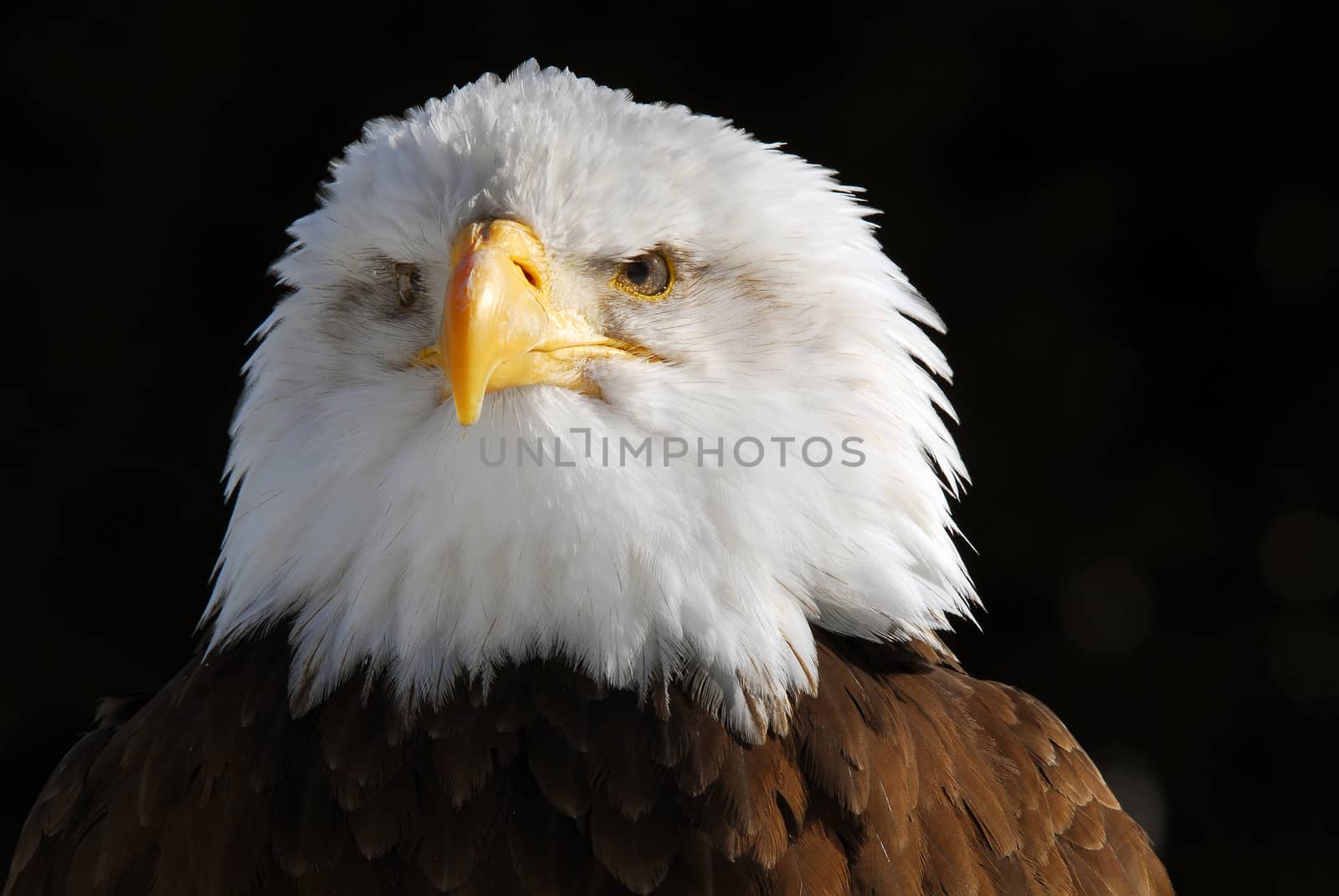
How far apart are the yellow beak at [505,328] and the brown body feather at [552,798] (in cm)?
34

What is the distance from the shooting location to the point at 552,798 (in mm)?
1465

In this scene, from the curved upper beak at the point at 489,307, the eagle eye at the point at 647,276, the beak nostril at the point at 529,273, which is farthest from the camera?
the eagle eye at the point at 647,276

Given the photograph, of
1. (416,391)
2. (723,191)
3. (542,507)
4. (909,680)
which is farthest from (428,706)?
(723,191)

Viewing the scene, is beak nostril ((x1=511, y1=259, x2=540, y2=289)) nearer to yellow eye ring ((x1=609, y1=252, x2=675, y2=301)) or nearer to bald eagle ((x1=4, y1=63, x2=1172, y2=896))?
bald eagle ((x1=4, y1=63, x2=1172, y2=896))

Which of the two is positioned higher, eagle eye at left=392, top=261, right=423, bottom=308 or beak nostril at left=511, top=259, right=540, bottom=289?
beak nostril at left=511, top=259, right=540, bottom=289

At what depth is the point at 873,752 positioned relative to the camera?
1548mm

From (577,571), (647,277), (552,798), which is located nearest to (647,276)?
(647,277)

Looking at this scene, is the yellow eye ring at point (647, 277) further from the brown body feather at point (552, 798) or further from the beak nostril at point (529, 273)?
the brown body feather at point (552, 798)

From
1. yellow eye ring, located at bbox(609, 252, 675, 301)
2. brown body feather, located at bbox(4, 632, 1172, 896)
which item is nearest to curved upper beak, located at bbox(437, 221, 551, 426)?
yellow eye ring, located at bbox(609, 252, 675, 301)

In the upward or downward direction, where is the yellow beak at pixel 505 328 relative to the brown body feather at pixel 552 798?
upward

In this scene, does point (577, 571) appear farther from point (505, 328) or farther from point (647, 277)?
point (647, 277)

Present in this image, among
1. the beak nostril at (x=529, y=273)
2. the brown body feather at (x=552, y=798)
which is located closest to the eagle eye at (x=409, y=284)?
the beak nostril at (x=529, y=273)

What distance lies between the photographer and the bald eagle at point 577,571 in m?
1.47

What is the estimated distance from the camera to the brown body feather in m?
1.45
